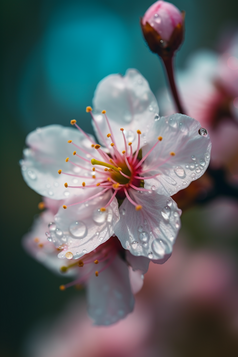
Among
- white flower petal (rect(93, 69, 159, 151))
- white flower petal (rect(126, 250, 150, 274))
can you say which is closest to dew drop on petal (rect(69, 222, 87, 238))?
white flower petal (rect(126, 250, 150, 274))

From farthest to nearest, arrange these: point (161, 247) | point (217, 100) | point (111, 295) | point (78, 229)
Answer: point (217, 100) → point (111, 295) → point (78, 229) → point (161, 247)

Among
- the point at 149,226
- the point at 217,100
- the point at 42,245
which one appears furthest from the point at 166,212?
the point at 217,100

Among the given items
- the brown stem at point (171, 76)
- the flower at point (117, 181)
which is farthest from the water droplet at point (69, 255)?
the brown stem at point (171, 76)

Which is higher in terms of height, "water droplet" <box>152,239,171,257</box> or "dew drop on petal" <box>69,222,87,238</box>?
"dew drop on petal" <box>69,222,87,238</box>

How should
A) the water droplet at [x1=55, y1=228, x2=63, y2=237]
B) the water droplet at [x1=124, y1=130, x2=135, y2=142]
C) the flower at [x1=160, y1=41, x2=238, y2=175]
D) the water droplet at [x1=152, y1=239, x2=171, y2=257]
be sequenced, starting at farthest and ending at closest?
the flower at [x1=160, y1=41, x2=238, y2=175] → the water droplet at [x1=124, y1=130, x2=135, y2=142] → the water droplet at [x1=55, y1=228, x2=63, y2=237] → the water droplet at [x1=152, y1=239, x2=171, y2=257]

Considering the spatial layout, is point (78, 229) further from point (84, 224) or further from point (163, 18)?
point (163, 18)

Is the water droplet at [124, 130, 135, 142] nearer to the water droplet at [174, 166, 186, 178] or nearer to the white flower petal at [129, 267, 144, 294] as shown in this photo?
the water droplet at [174, 166, 186, 178]
